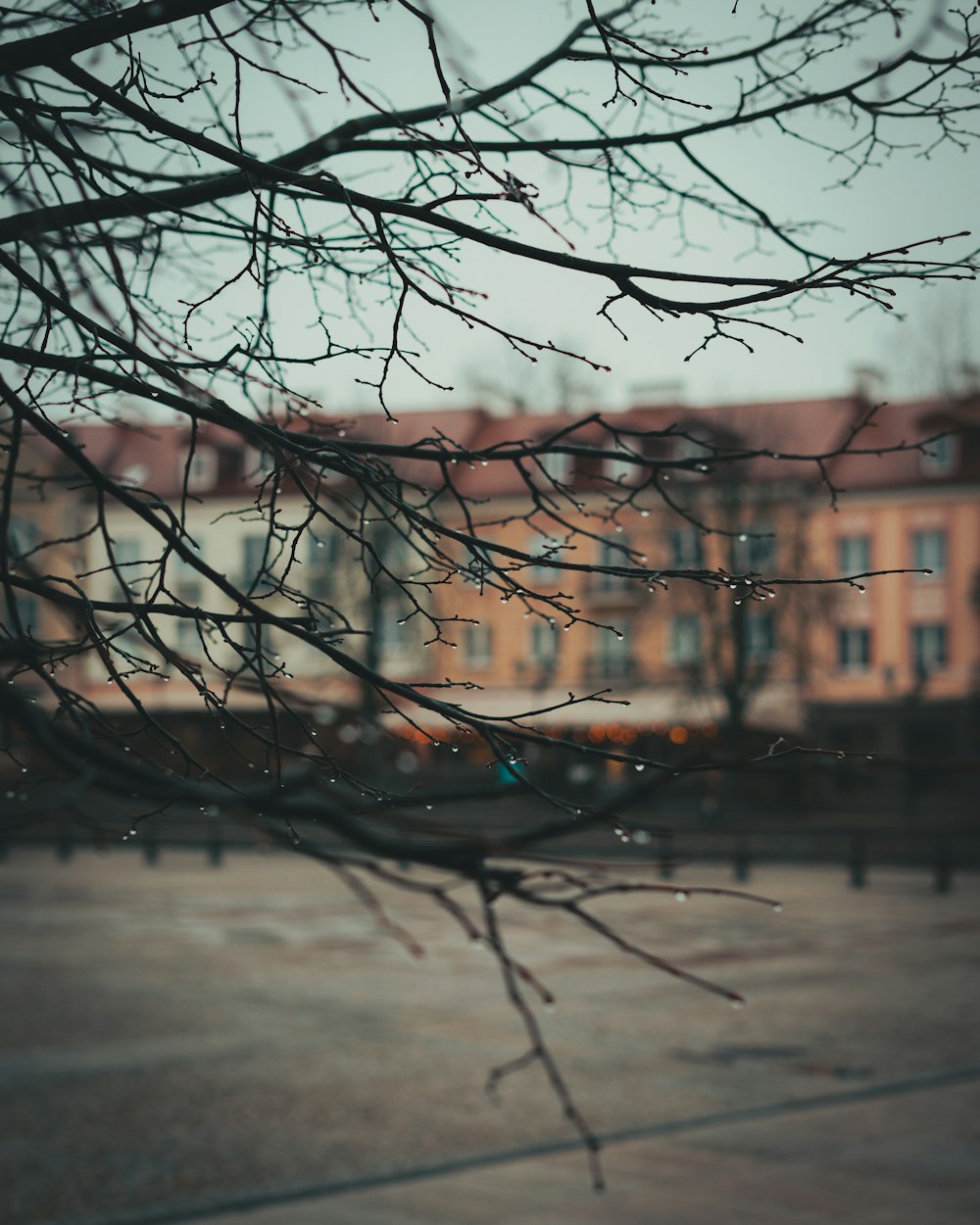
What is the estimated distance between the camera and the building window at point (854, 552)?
52250 mm

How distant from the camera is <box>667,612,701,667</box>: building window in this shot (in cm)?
5184

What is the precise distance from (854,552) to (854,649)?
312cm

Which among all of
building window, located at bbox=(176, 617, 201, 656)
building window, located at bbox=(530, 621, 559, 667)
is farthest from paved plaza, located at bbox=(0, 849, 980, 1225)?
building window, located at bbox=(530, 621, 559, 667)

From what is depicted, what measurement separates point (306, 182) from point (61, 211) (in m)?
0.76

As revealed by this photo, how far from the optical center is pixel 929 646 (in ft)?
168

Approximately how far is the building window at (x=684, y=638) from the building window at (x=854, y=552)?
16.2ft

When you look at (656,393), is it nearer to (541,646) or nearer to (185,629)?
(541,646)

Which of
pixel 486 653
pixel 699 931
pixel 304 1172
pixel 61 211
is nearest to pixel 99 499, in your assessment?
pixel 61 211

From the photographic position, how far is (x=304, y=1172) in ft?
28.7

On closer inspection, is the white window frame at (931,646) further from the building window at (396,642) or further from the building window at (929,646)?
the building window at (396,642)

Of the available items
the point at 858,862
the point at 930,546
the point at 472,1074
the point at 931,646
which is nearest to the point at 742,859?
the point at 858,862

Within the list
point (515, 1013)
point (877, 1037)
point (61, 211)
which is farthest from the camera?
point (515, 1013)

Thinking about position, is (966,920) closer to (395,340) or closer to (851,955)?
(851,955)

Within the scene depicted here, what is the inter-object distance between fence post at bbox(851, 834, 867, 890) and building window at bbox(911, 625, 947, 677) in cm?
2569
